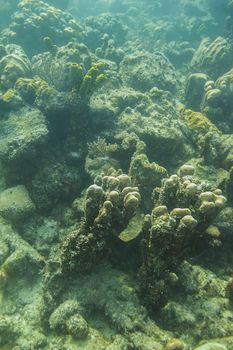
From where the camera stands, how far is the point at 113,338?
4043mm

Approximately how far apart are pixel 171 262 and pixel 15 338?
234 cm

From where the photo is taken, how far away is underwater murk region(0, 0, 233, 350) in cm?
419

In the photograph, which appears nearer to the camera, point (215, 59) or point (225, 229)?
point (225, 229)

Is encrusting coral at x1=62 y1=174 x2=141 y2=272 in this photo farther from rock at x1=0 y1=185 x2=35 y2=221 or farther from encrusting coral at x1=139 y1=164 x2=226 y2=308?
rock at x1=0 y1=185 x2=35 y2=221

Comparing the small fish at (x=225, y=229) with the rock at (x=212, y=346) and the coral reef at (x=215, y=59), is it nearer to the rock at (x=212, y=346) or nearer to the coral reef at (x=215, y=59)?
the rock at (x=212, y=346)

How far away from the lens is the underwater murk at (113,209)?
4.19 metres

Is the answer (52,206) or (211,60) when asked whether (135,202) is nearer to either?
(52,206)

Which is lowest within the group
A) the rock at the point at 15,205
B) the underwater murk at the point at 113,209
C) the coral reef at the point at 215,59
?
the rock at the point at 15,205

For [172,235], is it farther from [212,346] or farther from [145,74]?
[145,74]

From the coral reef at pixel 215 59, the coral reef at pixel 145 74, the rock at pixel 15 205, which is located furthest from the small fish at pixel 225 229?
the coral reef at pixel 215 59

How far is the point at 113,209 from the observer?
445cm

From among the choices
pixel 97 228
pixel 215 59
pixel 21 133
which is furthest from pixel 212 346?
pixel 215 59

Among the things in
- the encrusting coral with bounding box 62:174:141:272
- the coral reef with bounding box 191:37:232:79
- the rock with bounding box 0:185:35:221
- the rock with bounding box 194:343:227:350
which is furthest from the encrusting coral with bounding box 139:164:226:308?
the coral reef with bounding box 191:37:232:79

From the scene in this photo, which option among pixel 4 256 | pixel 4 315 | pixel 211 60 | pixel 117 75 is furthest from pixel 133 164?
pixel 211 60
